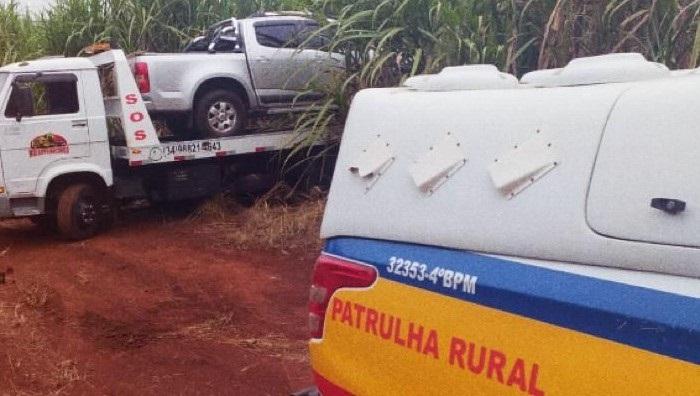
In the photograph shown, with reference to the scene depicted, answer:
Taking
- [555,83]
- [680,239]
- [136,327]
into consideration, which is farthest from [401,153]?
[136,327]

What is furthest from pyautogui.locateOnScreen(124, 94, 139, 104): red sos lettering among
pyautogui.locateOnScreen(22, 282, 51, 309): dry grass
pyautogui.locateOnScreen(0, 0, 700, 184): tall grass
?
pyautogui.locateOnScreen(22, 282, 51, 309): dry grass

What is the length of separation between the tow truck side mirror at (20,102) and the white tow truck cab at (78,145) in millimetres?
11

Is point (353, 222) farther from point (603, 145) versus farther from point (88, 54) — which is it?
point (88, 54)

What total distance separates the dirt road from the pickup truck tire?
149 cm

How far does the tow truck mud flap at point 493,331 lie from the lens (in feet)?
5.66

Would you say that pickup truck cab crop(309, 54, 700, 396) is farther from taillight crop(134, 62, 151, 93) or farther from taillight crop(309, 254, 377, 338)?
taillight crop(134, 62, 151, 93)

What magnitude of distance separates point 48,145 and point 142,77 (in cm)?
140

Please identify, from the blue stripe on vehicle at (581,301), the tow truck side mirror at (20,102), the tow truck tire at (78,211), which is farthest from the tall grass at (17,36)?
the blue stripe on vehicle at (581,301)

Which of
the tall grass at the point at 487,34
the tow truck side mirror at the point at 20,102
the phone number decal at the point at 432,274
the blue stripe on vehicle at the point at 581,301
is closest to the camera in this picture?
the blue stripe on vehicle at the point at 581,301

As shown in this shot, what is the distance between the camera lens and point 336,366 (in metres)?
2.58

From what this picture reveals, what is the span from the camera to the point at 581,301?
186cm

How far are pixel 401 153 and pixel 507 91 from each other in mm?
370

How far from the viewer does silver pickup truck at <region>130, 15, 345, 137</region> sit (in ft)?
33.5

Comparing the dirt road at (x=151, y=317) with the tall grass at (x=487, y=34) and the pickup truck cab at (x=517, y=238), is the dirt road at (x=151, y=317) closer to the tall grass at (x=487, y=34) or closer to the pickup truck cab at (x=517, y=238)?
the tall grass at (x=487, y=34)
